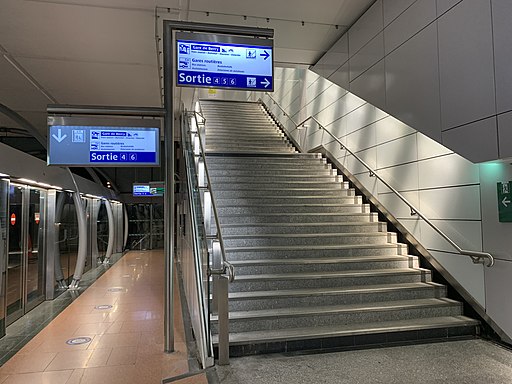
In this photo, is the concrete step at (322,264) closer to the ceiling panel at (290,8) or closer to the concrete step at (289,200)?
the concrete step at (289,200)

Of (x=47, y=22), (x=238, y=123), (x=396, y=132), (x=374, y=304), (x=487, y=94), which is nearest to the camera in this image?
(x=487, y=94)

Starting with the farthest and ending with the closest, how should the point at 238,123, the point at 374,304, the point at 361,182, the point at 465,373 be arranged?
1. the point at 238,123
2. the point at 361,182
3. the point at 374,304
4. the point at 465,373

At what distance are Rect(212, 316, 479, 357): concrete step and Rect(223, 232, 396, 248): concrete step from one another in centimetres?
155

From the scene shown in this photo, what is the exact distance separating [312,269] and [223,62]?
2604 mm

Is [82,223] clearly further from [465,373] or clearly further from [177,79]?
[465,373]

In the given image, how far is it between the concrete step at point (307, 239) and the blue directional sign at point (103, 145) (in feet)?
5.36

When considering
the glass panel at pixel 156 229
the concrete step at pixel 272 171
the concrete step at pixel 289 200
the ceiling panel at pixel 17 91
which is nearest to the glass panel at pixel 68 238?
the ceiling panel at pixel 17 91

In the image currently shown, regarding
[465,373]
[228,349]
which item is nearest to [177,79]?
[228,349]

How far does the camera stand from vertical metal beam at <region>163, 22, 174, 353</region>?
4039 mm

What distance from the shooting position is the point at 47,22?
16.6ft

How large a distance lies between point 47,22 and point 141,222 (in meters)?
13.7

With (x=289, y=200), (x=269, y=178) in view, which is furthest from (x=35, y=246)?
(x=289, y=200)

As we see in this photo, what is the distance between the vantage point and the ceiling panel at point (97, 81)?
6.56 meters

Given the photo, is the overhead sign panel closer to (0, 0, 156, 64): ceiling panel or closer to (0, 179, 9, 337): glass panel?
(0, 0, 156, 64): ceiling panel
